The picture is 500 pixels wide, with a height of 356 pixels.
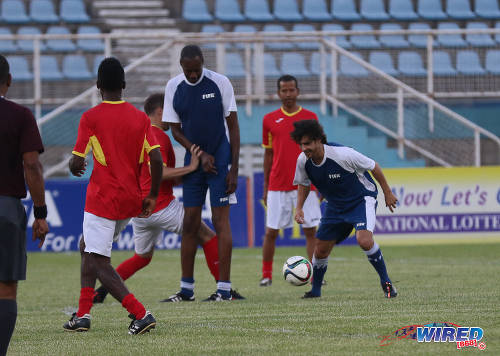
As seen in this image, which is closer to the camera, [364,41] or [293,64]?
[293,64]

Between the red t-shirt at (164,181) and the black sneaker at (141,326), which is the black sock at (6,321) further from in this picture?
the red t-shirt at (164,181)

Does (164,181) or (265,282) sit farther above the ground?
(164,181)

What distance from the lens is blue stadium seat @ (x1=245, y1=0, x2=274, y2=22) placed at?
24.1 m

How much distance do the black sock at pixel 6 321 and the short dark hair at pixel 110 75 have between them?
204 centimetres

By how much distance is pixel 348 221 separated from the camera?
8.88 m

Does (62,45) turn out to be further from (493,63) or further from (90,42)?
(493,63)

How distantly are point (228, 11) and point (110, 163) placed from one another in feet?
58.7

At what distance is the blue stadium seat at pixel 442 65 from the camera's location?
1830cm

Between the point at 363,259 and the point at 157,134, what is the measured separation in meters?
5.87

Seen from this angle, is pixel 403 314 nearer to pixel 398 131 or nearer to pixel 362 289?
pixel 362 289

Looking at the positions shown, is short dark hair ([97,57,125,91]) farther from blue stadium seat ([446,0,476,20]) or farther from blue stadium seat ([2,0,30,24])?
blue stadium seat ([446,0,476,20])

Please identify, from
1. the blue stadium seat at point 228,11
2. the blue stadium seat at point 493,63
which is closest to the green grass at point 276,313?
the blue stadium seat at point 493,63

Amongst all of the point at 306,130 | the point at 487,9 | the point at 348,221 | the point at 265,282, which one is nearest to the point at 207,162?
the point at 306,130

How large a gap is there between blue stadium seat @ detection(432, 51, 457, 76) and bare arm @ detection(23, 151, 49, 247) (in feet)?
44.7
